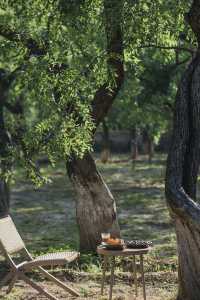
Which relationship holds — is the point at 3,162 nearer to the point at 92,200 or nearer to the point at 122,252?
the point at 92,200

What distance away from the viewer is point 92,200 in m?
12.4

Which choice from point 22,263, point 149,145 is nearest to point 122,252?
point 22,263

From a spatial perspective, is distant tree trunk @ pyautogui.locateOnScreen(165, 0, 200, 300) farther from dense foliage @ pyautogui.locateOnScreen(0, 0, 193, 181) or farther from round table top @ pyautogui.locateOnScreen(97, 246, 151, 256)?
dense foliage @ pyautogui.locateOnScreen(0, 0, 193, 181)

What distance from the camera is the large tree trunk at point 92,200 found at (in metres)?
12.4

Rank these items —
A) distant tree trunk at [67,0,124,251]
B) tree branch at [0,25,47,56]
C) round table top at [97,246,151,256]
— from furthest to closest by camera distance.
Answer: distant tree trunk at [67,0,124,251] → tree branch at [0,25,47,56] → round table top at [97,246,151,256]

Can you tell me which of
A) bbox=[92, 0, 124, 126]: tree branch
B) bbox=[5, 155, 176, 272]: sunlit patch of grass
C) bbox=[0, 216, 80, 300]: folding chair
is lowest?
bbox=[5, 155, 176, 272]: sunlit patch of grass

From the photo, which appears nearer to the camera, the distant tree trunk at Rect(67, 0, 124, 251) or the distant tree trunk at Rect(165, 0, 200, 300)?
the distant tree trunk at Rect(165, 0, 200, 300)

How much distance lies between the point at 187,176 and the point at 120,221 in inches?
408

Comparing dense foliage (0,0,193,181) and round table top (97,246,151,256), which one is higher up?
dense foliage (0,0,193,181)

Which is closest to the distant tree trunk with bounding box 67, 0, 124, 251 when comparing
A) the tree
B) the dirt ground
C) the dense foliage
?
the tree

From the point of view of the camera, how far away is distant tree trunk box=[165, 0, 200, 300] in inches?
308

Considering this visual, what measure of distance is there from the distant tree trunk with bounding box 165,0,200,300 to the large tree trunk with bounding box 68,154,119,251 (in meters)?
3.87

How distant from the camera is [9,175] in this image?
10.7 meters

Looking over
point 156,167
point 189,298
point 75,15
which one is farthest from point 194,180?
point 156,167
